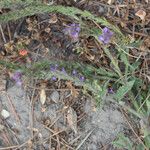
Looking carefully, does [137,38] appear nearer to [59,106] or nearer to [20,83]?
[59,106]

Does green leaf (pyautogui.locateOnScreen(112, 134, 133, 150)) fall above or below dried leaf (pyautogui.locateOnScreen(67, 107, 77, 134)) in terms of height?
below

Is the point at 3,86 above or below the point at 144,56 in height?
below

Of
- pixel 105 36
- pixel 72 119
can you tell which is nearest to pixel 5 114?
pixel 72 119

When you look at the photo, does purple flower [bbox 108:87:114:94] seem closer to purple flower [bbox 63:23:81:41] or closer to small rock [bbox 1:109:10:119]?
purple flower [bbox 63:23:81:41]

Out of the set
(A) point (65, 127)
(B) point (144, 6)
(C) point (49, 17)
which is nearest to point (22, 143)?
(A) point (65, 127)

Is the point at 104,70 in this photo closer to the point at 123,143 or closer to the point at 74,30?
the point at 74,30

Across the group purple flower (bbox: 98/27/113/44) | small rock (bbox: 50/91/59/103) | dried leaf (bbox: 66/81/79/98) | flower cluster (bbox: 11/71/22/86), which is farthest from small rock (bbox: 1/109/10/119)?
purple flower (bbox: 98/27/113/44)
